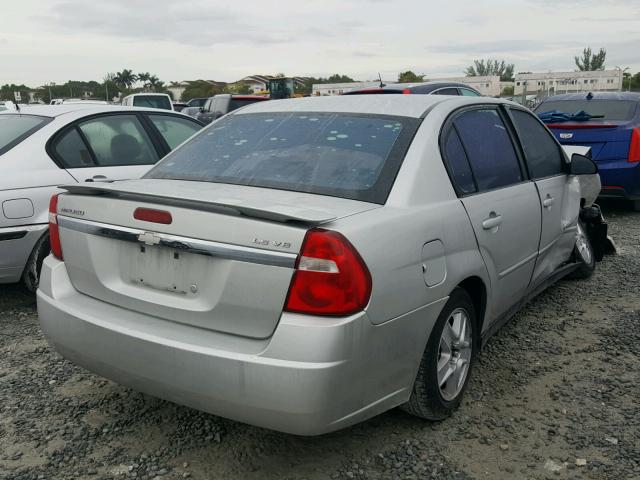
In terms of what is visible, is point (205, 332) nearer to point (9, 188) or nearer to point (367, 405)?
point (367, 405)

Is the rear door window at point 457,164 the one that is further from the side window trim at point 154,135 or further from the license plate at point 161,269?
the side window trim at point 154,135

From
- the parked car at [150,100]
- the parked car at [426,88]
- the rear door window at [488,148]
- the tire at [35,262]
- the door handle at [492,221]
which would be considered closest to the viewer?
the door handle at [492,221]

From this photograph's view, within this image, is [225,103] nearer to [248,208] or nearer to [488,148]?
[488,148]

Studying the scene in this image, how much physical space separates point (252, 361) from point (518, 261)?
6.51 feet

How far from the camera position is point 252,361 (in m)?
2.27

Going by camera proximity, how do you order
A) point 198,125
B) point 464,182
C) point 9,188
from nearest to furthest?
1. point 464,182
2. point 9,188
3. point 198,125

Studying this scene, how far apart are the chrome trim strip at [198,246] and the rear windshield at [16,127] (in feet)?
8.07

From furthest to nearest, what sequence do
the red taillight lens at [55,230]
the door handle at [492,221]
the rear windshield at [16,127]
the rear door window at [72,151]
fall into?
the rear door window at [72,151]
the rear windshield at [16,127]
the door handle at [492,221]
the red taillight lens at [55,230]

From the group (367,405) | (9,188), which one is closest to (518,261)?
(367,405)

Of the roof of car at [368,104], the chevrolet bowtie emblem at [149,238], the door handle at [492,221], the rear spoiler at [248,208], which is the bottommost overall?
the door handle at [492,221]

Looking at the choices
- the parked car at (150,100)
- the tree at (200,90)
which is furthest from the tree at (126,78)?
the parked car at (150,100)

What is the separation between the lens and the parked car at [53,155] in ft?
14.7

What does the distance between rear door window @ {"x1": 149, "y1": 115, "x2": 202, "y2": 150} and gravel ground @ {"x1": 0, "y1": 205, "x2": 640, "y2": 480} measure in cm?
248

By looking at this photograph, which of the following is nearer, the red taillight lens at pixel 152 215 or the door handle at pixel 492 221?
the red taillight lens at pixel 152 215
